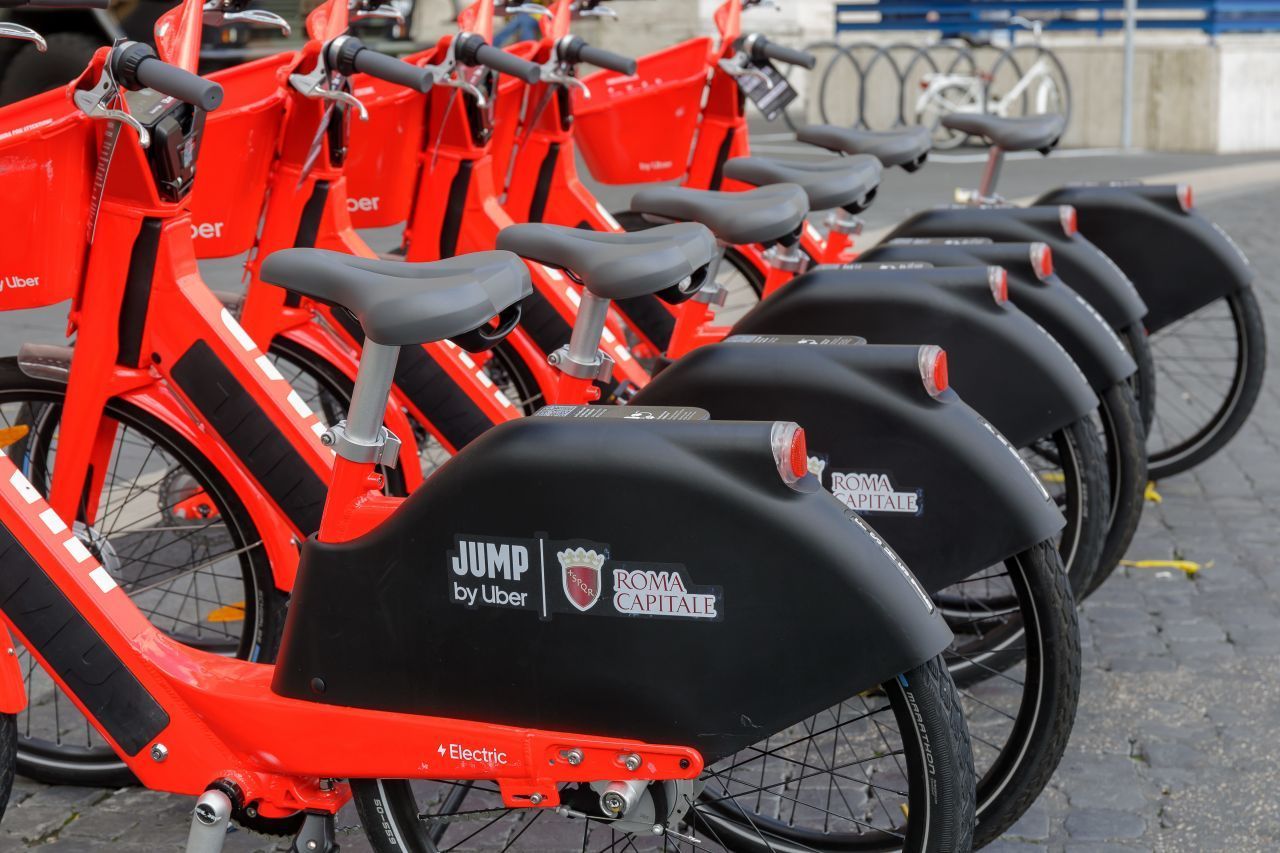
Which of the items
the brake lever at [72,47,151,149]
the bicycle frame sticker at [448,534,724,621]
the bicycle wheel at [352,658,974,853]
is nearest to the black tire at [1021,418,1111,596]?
the bicycle wheel at [352,658,974,853]

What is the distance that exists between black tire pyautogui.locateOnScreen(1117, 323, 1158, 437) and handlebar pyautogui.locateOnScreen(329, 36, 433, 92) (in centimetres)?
217

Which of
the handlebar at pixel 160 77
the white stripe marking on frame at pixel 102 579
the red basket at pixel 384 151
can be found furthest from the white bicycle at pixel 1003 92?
the white stripe marking on frame at pixel 102 579

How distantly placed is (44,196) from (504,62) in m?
1.40

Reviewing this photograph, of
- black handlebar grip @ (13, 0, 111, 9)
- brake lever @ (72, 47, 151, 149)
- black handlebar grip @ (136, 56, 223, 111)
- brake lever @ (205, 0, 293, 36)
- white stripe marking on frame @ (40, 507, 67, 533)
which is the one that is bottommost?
white stripe marking on frame @ (40, 507, 67, 533)

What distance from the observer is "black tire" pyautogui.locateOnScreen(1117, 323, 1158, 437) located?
4664mm

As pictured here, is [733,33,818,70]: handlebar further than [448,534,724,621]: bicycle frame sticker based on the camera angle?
Yes

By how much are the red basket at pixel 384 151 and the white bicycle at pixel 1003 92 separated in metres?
11.0

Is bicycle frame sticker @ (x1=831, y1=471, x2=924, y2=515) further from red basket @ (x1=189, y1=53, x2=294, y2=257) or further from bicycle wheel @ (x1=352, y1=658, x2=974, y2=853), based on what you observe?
red basket @ (x1=189, y1=53, x2=294, y2=257)

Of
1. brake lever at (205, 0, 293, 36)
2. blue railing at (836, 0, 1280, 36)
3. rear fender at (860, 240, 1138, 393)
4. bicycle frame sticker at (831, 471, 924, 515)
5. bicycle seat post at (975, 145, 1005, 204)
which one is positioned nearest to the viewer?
bicycle frame sticker at (831, 471, 924, 515)

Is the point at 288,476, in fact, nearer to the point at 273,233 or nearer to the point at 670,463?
the point at 273,233

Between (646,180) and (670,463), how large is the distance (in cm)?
332

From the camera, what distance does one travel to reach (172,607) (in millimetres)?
3898

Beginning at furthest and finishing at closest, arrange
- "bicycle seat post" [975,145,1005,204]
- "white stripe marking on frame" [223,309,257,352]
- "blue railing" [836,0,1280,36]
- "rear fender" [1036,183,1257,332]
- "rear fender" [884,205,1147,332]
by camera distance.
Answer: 1. "blue railing" [836,0,1280,36]
2. "bicycle seat post" [975,145,1005,204]
3. "rear fender" [1036,183,1257,332]
4. "rear fender" [884,205,1147,332]
5. "white stripe marking on frame" [223,309,257,352]

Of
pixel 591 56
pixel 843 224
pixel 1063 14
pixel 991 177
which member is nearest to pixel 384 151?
pixel 591 56
